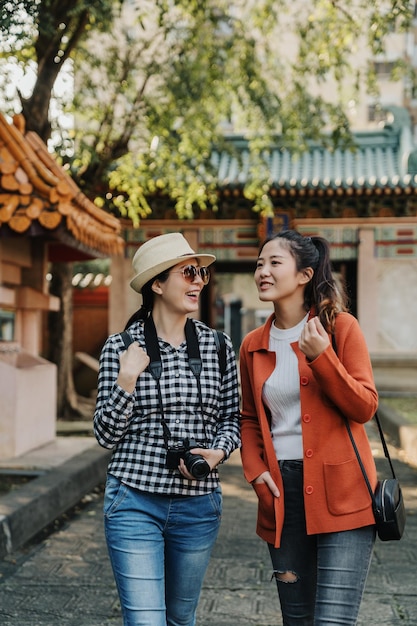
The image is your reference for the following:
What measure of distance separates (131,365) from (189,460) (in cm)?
34

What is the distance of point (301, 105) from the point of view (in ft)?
38.6

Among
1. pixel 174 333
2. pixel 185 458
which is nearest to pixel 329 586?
pixel 185 458

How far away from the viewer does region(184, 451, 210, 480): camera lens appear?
7.98 feet

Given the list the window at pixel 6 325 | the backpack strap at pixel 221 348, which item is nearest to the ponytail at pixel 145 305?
the backpack strap at pixel 221 348

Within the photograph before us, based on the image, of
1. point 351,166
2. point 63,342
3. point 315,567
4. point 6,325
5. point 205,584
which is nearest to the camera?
point 315,567

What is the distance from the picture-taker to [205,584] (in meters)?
4.64

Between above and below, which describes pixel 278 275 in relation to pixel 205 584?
above

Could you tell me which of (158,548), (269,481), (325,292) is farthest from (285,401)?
(158,548)

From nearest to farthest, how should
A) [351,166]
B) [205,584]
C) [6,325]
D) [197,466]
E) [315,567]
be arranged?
[197,466], [315,567], [205,584], [6,325], [351,166]

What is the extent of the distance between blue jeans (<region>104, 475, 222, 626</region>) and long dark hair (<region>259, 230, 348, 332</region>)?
71 centimetres

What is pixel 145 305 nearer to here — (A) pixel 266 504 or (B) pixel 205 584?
(A) pixel 266 504

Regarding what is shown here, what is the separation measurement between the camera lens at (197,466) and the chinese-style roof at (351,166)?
13614mm

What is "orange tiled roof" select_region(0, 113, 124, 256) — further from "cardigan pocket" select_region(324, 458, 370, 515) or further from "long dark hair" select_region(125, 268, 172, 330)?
"cardigan pocket" select_region(324, 458, 370, 515)

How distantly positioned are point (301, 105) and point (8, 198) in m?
6.15
